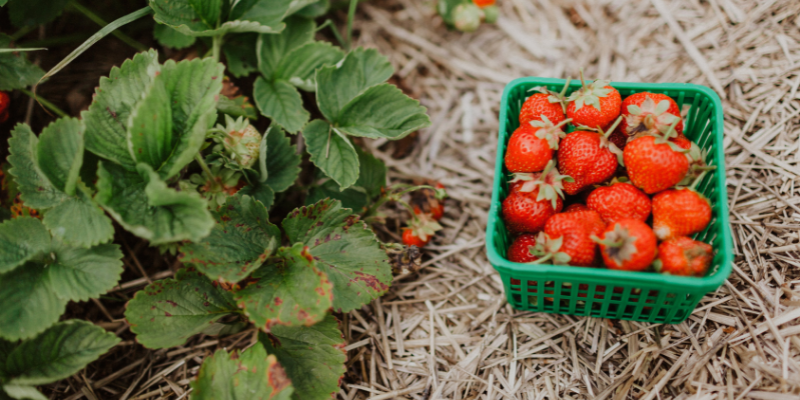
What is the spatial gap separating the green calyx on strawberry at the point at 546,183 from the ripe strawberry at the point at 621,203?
0.10 m

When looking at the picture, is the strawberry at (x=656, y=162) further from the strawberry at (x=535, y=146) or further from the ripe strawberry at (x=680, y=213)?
the strawberry at (x=535, y=146)

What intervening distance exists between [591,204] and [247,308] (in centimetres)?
96

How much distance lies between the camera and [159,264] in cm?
179

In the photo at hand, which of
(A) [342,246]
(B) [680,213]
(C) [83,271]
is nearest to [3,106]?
(C) [83,271]

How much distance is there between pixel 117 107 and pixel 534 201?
3.74ft

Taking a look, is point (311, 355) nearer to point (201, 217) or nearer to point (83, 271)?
point (201, 217)

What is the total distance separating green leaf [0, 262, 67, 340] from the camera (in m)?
1.27

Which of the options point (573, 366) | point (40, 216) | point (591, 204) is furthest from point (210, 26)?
point (573, 366)

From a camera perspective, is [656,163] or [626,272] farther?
[656,163]

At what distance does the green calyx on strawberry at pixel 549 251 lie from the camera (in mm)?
1270

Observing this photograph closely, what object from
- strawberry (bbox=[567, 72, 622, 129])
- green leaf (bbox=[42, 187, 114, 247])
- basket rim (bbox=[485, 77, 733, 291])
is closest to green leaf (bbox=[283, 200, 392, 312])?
basket rim (bbox=[485, 77, 733, 291])

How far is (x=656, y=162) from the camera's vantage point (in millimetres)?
1312

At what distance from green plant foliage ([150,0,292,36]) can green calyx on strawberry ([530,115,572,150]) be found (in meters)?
0.84

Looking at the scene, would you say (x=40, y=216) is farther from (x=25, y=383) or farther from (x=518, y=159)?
(x=518, y=159)
